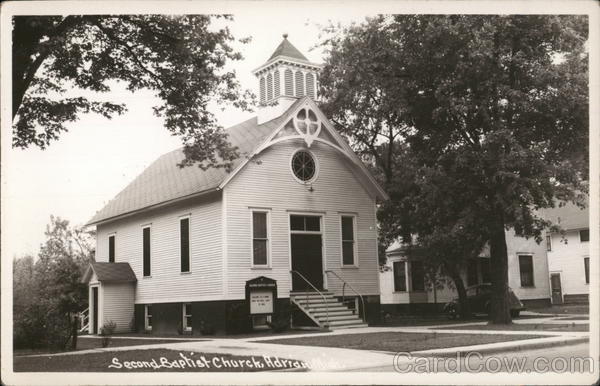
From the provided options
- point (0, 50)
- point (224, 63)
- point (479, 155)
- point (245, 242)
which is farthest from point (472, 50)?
point (0, 50)

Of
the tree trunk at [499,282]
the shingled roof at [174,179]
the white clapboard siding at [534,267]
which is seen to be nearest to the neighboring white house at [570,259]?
the white clapboard siding at [534,267]

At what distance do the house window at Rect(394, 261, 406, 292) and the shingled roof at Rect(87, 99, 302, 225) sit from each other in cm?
1400

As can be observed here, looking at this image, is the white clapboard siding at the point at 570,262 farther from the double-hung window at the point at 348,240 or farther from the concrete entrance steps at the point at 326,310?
the concrete entrance steps at the point at 326,310

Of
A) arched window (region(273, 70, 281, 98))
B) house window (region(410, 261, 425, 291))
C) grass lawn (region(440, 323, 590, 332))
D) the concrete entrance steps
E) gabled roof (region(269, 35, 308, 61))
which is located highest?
gabled roof (region(269, 35, 308, 61))

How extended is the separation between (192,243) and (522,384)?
13586mm

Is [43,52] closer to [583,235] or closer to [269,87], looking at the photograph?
[269,87]

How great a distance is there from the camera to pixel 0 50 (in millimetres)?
13734

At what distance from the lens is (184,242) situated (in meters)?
23.9

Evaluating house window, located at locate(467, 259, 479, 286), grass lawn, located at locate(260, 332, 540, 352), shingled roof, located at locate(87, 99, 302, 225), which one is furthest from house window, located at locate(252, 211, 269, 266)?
house window, located at locate(467, 259, 479, 286)

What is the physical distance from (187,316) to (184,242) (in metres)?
2.64

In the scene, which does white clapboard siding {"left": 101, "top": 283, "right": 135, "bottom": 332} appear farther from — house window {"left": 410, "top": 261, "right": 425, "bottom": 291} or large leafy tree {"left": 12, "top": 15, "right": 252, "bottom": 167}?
house window {"left": 410, "top": 261, "right": 425, "bottom": 291}

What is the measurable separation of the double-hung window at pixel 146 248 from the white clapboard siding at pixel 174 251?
24 centimetres

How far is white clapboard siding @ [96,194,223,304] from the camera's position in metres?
22.1

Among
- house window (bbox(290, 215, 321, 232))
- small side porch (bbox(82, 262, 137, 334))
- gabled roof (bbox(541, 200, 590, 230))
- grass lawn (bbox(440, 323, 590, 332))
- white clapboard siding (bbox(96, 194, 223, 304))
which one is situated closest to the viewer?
grass lawn (bbox(440, 323, 590, 332))
